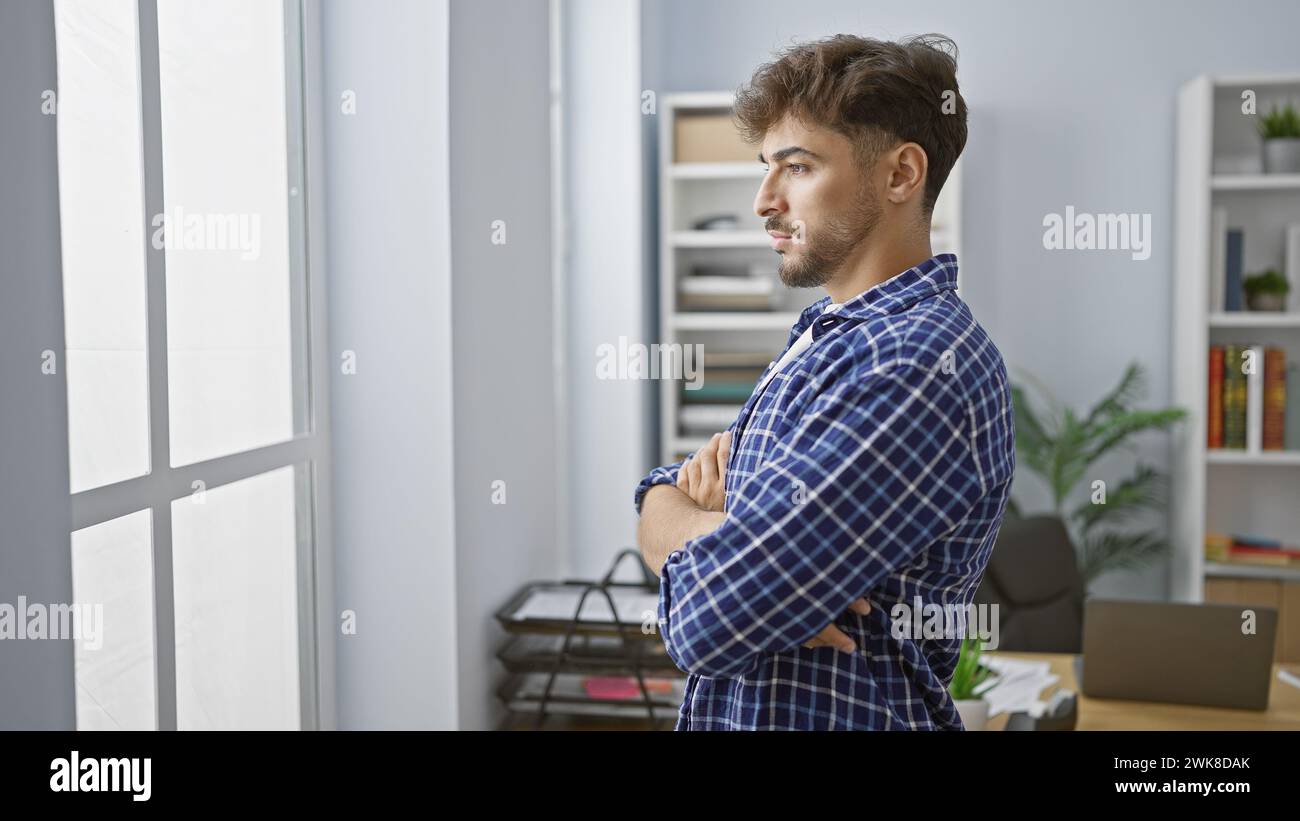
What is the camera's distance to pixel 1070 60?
12.9ft

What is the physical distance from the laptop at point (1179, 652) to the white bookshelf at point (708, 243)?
178 centimetres

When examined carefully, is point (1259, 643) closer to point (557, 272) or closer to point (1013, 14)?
point (557, 272)

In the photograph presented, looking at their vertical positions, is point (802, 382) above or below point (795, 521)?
above

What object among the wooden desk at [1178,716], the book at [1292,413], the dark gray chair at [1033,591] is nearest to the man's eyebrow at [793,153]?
the wooden desk at [1178,716]

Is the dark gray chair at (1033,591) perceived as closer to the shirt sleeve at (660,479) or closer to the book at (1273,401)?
the book at (1273,401)

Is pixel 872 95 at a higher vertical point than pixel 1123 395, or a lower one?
higher

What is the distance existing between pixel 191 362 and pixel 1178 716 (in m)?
1.86

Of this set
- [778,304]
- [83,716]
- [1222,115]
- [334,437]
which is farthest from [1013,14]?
[83,716]

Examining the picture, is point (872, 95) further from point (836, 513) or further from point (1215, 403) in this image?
point (1215, 403)

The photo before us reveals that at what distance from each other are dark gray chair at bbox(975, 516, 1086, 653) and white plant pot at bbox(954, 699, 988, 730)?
47.4 inches

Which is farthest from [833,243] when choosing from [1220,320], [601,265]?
[1220,320]

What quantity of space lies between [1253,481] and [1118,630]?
218 cm

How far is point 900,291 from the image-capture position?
1.17 m

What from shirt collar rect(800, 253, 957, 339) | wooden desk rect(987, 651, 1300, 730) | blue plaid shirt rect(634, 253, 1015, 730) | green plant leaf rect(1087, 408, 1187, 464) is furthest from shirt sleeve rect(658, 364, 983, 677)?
green plant leaf rect(1087, 408, 1187, 464)
